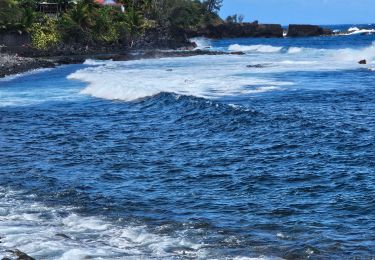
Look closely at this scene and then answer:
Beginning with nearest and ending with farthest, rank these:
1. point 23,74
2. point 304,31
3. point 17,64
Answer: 1. point 23,74
2. point 17,64
3. point 304,31

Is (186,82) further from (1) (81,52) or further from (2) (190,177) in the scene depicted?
(1) (81,52)

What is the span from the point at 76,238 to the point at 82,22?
61729 mm

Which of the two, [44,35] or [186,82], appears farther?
[44,35]

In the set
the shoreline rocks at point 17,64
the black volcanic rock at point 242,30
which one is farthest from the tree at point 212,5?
the shoreline rocks at point 17,64

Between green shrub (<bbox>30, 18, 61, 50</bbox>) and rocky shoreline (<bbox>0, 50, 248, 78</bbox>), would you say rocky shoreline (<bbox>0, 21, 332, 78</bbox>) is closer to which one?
rocky shoreline (<bbox>0, 50, 248, 78</bbox>)

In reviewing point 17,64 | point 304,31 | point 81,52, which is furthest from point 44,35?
point 304,31

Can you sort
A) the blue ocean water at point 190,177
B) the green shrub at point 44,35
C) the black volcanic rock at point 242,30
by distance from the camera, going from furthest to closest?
the black volcanic rock at point 242,30, the green shrub at point 44,35, the blue ocean water at point 190,177

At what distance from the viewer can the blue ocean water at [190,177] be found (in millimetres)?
8867

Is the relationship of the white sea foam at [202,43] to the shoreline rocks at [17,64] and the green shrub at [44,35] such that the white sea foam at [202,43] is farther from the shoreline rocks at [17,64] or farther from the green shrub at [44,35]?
the shoreline rocks at [17,64]

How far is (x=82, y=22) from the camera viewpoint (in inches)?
2699

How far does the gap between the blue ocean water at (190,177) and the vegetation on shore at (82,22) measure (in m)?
35.6

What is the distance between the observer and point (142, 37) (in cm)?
7794

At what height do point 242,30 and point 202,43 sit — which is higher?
point 242,30

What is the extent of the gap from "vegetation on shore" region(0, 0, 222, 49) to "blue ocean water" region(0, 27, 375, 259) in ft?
117
